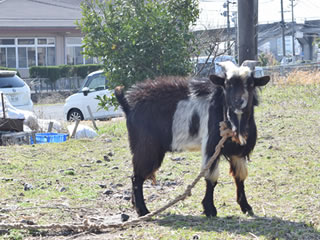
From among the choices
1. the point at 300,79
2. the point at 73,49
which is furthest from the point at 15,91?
the point at 73,49

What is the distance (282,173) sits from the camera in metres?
8.15

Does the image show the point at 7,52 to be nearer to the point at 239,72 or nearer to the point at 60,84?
the point at 60,84

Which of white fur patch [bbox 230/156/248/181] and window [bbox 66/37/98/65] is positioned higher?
window [bbox 66/37/98/65]

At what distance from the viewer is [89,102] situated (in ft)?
58.9

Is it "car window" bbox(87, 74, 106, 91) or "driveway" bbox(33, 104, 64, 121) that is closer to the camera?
"driveway" bbox(33, 104, 64, 121)

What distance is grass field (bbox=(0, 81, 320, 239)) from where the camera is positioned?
5934 mm

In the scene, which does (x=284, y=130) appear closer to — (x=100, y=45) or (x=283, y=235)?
(x=100, y=45)

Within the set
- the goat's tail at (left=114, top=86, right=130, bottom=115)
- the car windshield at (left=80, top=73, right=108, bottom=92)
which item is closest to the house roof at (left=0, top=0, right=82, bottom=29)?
the car windshield at (left=80, top=73, right=108, bottom=92)

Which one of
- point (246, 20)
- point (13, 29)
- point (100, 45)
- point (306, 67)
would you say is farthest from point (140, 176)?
point (13, 29)

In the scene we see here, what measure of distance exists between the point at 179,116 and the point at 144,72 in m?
4.43

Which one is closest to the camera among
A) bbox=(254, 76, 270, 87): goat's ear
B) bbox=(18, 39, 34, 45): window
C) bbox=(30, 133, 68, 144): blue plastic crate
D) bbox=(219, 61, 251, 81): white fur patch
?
bbox=(219, 61, 251, 81): white fur patch

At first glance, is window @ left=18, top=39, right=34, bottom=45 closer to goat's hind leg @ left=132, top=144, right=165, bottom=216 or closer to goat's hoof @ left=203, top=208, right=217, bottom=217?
goat's hind leg @ left=132, top=144, right=165, bottom=216

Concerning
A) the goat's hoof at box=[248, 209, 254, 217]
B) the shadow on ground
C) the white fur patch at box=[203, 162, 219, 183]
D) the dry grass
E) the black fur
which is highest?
the dry grass

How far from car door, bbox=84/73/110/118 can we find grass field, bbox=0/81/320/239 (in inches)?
230
